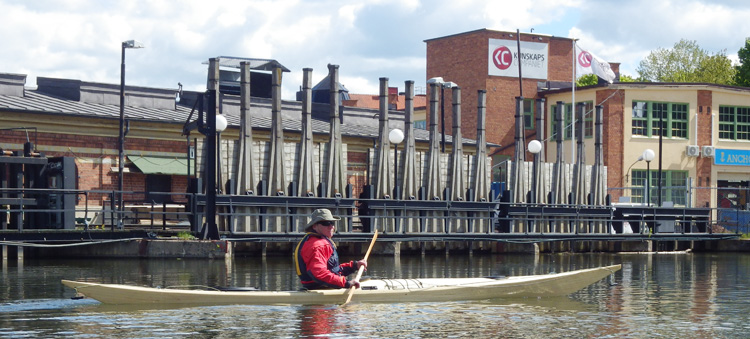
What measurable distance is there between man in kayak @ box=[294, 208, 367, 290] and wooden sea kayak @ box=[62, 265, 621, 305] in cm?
20

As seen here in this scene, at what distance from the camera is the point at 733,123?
56.5 metres

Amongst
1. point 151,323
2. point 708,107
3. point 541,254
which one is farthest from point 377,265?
point 708,107

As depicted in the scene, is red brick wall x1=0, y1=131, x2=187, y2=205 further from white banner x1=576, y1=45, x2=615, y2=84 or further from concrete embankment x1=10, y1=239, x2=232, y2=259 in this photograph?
white banner x1=576, y1=45, x2=615, y2=84

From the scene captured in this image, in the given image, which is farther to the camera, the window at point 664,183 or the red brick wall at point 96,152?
the window at point 664,183

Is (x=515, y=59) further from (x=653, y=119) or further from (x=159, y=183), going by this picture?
(x=159, y=183)

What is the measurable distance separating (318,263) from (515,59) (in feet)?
153

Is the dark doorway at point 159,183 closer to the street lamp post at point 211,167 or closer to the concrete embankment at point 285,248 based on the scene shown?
the concrete embankment at point 285,248

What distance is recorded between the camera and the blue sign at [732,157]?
55594 millimetres

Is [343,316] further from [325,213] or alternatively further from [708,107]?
[708,107]

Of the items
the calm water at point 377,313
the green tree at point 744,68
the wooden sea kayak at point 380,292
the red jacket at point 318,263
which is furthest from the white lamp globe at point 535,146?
the green tree at point 744,68

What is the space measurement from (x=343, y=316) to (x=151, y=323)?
285 centimetres

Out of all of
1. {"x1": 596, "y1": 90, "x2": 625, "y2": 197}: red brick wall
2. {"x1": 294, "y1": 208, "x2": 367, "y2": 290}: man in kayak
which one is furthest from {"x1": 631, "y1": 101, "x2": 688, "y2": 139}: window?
{"x1": 294, "y1": 208, "x2": 367, "y2": 290}: man in kayak

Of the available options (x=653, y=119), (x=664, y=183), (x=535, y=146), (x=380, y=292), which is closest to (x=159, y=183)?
(x=535, y=146)

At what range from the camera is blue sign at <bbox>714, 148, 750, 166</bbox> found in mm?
55594
